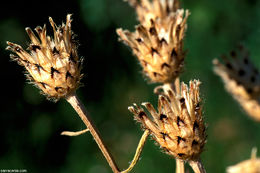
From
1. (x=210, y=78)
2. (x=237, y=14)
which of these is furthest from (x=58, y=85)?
(x=237, y=14)

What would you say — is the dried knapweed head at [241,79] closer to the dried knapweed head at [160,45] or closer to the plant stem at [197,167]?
the dried knapweed head at [160,45]

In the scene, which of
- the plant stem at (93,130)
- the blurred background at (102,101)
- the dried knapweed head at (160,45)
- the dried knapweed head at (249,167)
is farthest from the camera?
the blurred background at (102,101)

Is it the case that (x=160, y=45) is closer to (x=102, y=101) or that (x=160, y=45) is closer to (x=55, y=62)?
(x=55, y=62)

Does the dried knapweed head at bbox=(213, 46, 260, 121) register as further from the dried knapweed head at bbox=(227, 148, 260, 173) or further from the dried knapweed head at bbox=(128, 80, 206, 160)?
the dried knapweed head at bbox=(227, 148, 260, 173)

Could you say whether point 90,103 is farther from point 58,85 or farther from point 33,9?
point 58,85

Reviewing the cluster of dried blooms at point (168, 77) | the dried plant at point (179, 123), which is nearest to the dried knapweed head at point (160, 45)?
the cluster of dried blooms at point (168, 77)

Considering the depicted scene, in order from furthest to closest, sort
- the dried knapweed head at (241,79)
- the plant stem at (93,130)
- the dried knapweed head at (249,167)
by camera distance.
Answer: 1. the dried knapweed head at (241,79)
2. the plant stem at (93,130)
3. the dried knapweed head at (249,167)

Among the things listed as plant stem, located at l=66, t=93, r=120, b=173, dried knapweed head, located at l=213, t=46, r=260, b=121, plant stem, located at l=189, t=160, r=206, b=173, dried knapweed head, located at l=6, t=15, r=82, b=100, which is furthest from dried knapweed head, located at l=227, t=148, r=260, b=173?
dried knapweed head, located at l=213, t=46, r=260, b=121
